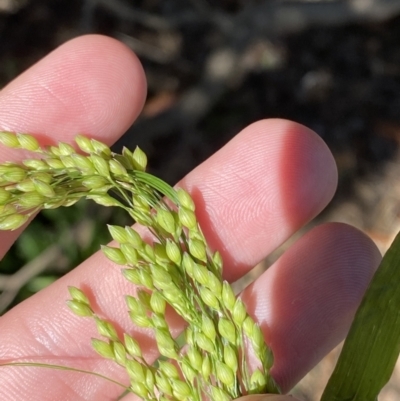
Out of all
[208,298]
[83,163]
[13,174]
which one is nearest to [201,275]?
[208,298]

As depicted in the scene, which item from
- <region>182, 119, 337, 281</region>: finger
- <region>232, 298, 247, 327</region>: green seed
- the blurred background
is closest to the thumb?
<region>232, 298, 247, 327</region>: green seed

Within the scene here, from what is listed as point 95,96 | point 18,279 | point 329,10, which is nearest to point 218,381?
point 95,96

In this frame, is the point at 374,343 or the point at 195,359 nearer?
the point at 374,343

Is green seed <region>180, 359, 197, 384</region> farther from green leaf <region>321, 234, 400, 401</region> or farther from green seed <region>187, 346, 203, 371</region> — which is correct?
green leaf <region>321, 234, 400, 401</region>

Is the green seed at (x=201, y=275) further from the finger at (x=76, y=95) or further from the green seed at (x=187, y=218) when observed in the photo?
the finger at (x=76, y=95)

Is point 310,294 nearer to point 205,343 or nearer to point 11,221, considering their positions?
point 205,343

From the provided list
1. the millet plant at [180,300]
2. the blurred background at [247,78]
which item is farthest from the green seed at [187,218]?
the blurred background at [247,78]
